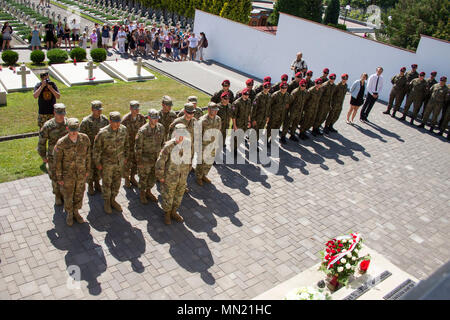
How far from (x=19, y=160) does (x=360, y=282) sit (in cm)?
710

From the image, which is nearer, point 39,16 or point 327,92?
point 327,92

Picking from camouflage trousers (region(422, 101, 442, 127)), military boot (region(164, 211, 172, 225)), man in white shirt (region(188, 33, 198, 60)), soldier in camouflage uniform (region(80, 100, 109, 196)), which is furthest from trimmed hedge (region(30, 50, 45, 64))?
camouflage trousers (region(422, 101, 442, 127))

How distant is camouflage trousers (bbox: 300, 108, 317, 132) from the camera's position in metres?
10.9

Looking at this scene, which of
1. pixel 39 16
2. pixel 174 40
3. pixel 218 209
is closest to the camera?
pixel 218 209

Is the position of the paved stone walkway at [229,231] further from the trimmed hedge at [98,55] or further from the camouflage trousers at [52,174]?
the trimmed hedge at [98,55]

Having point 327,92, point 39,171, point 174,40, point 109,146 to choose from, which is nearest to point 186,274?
point 109,146

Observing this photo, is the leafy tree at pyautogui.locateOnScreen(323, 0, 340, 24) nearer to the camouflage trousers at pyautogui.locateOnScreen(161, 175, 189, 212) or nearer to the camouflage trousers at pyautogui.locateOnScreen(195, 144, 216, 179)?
the camouflage trousers at pyautogui.locateOnScreen(195, 144, 216, 179)

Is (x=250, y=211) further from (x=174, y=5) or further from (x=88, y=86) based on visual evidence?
(x=174, y=5)

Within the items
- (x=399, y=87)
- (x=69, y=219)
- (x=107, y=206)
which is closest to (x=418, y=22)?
(x=399, y=87)

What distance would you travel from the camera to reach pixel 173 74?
55.2 feet

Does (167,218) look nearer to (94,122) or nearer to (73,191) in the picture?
(73,191)

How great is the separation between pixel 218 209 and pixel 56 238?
287 centimetres

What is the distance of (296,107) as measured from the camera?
34.3 feet

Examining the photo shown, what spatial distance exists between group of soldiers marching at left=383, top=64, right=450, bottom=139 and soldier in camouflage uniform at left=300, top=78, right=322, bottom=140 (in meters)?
4.13
